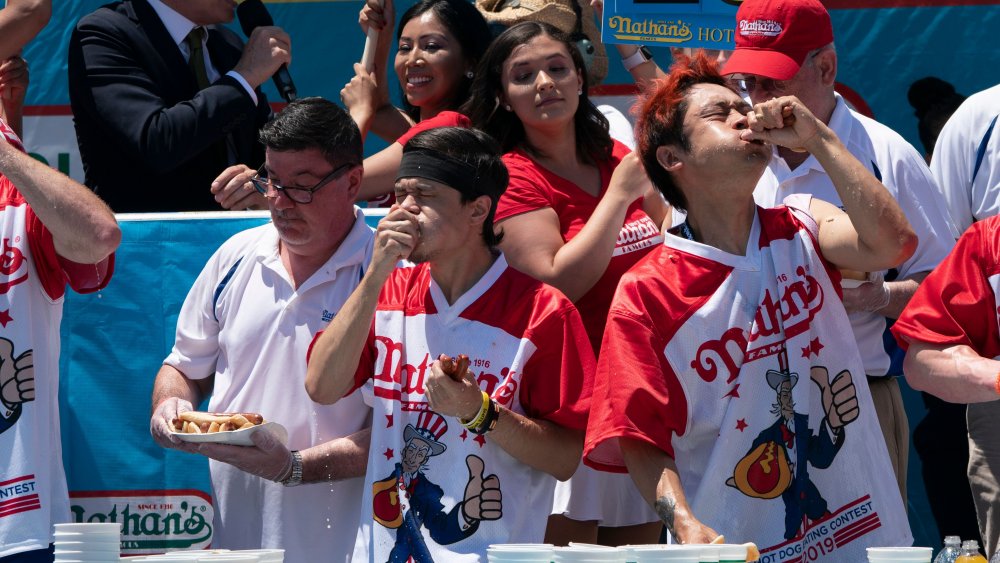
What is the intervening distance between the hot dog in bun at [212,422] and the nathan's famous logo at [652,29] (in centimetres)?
179

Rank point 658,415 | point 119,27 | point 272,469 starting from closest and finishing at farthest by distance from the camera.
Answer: point 658,415, point 272,469, point 119,27

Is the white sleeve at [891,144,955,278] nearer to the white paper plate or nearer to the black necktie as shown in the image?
the white paper plate

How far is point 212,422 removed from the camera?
3551 mm

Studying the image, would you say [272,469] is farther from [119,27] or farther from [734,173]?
[119,27]

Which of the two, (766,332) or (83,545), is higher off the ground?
(766,332)

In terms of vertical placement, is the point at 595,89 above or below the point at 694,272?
above

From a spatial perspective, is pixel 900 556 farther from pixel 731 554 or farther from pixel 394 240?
pixel 394 240

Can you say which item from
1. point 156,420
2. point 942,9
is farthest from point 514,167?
point 942,9

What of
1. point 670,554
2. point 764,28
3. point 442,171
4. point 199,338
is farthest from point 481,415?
point 764,28

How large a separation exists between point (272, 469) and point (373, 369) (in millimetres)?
386

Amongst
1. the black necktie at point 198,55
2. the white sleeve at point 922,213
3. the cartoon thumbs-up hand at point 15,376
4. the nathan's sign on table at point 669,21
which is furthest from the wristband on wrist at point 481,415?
the black necktie at point 198,55

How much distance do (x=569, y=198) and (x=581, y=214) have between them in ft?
0.21

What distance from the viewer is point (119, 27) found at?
4.71 metres

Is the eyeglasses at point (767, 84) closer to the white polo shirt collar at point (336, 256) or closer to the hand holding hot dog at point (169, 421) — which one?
the white polo shirt collar at point (336, 256)
